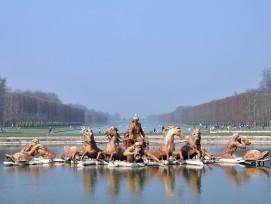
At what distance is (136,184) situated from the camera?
1944 centimetres

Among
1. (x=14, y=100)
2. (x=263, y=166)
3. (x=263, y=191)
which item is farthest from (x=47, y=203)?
(x=14, y=100)

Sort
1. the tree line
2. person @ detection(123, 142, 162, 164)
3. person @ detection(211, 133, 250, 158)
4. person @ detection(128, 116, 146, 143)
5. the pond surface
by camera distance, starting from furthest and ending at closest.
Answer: the tree line
person @ detection(211, 133, 250, 158)
person @ detection(128, 116, 146, 143)
person @ detection(123, 142, 162, 164)
the pond surface

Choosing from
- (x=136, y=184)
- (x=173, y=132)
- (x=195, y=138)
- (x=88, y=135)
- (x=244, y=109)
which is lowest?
(x=136, y=184)

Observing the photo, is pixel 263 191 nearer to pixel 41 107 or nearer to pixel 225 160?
pixel 225 160

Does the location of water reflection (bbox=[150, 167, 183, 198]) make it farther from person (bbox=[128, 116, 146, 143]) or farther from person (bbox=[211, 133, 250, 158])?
person (bbox=[211, 133, 250, 158])

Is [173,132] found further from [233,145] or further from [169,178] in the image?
[169,178]

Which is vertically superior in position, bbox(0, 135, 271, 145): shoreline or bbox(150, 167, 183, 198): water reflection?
bbox(0, 135, 271, 145): shoreline

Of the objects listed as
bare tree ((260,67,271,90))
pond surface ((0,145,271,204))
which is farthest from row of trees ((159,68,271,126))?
pond surface ((0,145,271,204))

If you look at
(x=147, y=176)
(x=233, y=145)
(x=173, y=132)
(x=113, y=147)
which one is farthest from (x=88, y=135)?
(x=233, y=145)

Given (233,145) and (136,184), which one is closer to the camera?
(136,184)

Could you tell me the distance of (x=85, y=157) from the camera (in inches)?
1075

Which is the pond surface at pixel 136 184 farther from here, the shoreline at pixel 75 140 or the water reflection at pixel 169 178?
the shoreline at pixel 75 140

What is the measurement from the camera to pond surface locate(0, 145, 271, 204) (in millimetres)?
16703

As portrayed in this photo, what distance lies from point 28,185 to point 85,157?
25.1 ft
